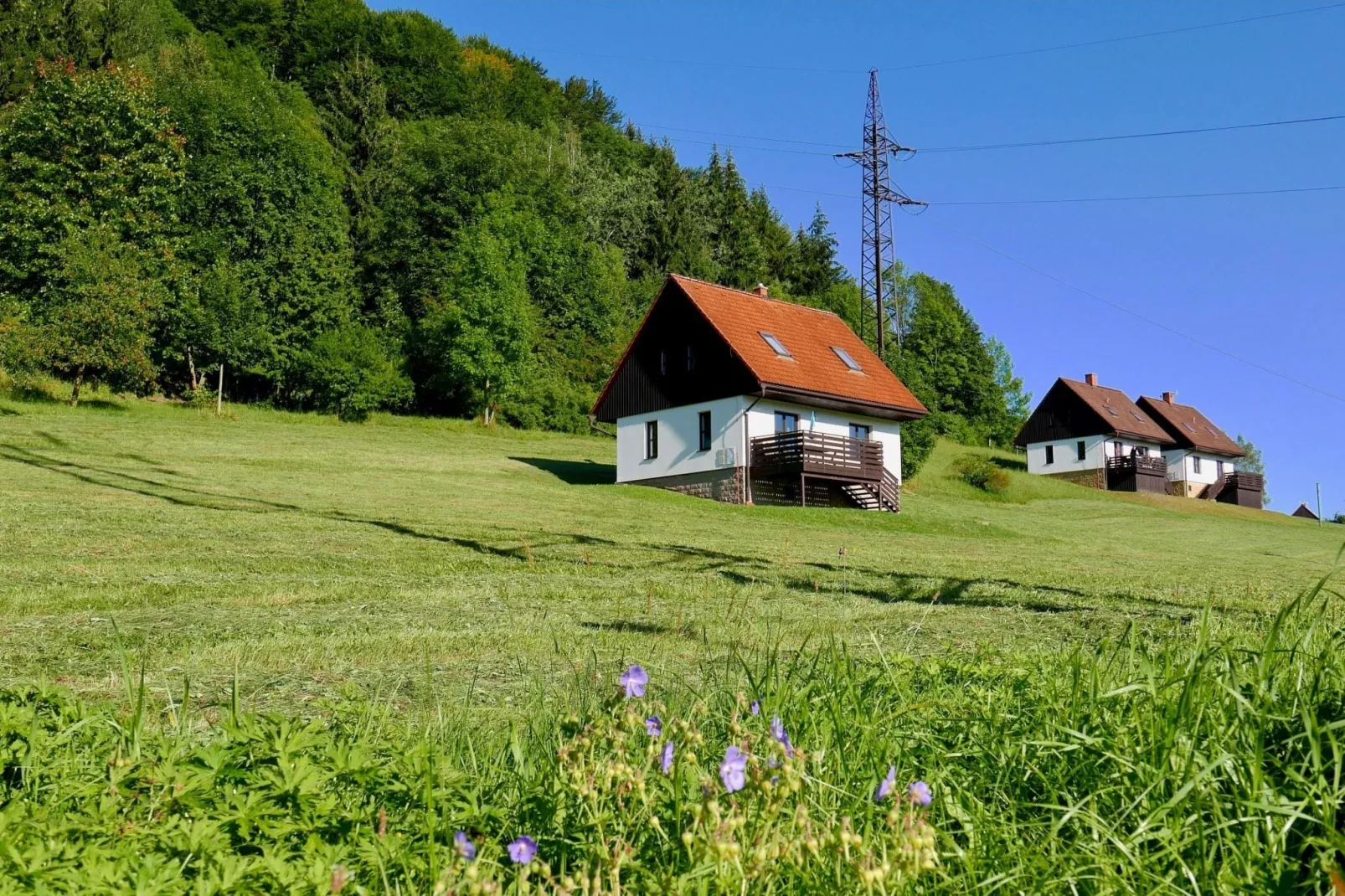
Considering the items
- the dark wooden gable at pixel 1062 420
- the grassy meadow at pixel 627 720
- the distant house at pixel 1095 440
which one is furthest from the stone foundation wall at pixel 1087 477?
the grassy meadow at pixel 627 720

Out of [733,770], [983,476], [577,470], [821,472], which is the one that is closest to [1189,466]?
[983,476]

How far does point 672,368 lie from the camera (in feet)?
105

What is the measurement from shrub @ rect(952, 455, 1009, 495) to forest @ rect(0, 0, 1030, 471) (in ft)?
10.7

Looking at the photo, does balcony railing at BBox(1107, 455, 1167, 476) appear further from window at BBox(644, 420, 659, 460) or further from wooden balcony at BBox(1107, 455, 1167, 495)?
window at BBox(644, 420, 659, 460)

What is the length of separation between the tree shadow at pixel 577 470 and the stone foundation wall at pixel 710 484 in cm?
152

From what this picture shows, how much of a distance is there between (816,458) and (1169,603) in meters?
19.4

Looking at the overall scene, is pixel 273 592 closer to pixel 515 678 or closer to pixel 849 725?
pixel 515 678

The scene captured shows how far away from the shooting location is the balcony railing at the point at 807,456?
29.0m

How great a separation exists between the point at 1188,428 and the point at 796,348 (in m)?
39.8

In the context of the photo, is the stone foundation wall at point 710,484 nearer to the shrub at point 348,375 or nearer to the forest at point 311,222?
the forest at point 311,222

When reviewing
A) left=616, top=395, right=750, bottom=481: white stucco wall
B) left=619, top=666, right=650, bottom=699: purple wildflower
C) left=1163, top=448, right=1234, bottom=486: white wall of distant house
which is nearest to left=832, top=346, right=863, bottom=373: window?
left=616, top=395, right=750, bottom=481: white stucco wall

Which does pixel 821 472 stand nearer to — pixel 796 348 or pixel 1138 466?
pixel 796 348

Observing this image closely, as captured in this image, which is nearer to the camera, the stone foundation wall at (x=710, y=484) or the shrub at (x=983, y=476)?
the stone foundation wall at (x=710, y=484)

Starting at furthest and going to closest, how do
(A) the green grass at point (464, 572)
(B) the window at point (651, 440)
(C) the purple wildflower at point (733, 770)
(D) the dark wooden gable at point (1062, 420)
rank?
1. (D) the dark wooden gable at point (1062, 420)
2. (B) the window at point (651, 440)
3. (A) the green grass at point (464, 572)
4. (C) the purple wildflower at point (733, 770)
